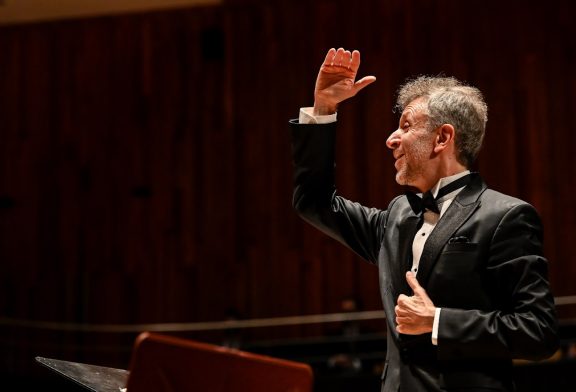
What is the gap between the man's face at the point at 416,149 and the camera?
1.96m

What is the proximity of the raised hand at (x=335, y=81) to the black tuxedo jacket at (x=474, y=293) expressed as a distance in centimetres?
34

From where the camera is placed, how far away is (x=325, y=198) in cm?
204

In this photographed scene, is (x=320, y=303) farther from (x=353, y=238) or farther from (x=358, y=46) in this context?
(x=353, y=238)

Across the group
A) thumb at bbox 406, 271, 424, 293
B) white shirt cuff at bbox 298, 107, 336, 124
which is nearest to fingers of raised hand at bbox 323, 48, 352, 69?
white shirt cuff at bbox 298, 107, 336, 124

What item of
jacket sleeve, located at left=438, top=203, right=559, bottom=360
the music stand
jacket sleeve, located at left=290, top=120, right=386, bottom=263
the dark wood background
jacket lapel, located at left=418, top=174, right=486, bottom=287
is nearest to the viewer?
the music stand

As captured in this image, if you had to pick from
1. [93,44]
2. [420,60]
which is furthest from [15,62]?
[420,60]

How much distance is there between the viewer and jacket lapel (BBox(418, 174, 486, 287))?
1.79 metres

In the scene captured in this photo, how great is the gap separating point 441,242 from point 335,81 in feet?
1.67

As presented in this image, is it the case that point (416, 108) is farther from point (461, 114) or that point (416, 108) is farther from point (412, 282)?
point (412, 282)

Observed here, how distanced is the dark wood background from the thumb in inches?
169

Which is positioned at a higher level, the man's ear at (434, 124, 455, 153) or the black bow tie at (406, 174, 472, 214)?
the man's ear at (434, 124, 455, 153)

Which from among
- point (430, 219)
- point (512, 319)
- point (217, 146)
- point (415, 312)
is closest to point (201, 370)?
point (415, 312)

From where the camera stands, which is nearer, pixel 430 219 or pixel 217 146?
pixel 430 219

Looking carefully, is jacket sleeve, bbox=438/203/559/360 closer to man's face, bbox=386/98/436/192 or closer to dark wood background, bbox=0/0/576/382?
man's face, bbox=386/98/436/192
